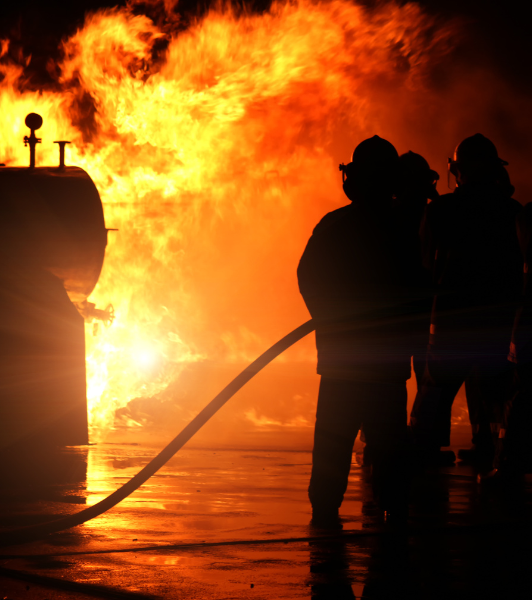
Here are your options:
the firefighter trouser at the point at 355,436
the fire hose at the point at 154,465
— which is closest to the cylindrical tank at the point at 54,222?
the fire hose at the point at 154,465

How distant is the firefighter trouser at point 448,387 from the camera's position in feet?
18.7

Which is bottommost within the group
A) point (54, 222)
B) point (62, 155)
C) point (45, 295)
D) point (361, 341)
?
point (361, 341)

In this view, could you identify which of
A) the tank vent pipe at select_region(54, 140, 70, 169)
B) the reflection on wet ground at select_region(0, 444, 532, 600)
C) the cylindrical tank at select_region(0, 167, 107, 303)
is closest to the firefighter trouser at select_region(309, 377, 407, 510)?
the reflection on wet ground at select_region(0, 444, 532, 600)

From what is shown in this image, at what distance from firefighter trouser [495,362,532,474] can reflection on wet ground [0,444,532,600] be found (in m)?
0.18

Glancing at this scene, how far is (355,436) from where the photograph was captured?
454cm

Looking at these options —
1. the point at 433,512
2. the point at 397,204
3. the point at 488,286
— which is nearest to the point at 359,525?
the point at 433,512

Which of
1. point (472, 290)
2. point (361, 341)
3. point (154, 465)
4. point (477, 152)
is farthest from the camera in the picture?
point (477, 152)

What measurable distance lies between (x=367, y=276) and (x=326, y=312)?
0.90 ft

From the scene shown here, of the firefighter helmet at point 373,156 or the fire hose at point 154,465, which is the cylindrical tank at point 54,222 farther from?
the firefighter helmet at point 373,156

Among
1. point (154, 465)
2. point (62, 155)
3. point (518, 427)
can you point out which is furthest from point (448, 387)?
point (62, 155)

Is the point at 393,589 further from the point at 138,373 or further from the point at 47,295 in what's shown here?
the point at 138,373

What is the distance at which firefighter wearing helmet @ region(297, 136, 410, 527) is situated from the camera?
450 centimetres

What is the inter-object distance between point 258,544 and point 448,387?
213 centimetres

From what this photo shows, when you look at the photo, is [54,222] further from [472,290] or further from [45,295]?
[472,290]
